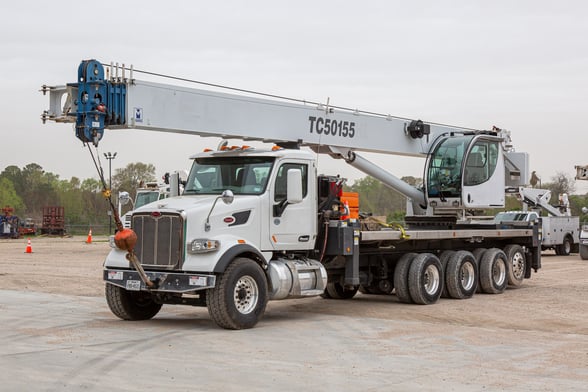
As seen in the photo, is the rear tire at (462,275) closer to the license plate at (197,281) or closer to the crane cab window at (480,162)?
the crane cab window at (480,162)

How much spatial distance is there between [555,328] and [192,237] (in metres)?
5.84

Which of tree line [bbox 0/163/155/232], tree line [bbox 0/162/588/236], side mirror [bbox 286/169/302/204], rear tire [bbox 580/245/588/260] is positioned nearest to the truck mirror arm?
side mirror [bbox 286/169/302/204]

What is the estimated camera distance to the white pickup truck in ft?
114

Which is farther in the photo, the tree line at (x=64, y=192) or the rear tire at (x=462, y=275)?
the tree line at (x=64, y=192)

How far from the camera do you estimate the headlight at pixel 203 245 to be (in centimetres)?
1272

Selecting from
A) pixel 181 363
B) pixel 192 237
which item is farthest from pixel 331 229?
pixel 181 363

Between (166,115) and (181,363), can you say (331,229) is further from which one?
(181,363)

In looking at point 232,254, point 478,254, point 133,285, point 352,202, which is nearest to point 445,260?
point 478,254

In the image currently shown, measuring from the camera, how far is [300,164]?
14453mm

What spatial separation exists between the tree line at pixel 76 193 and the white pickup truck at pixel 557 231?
2553cm

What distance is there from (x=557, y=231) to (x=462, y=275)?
1963 cm

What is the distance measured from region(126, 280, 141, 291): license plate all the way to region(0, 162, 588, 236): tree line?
49758 mm

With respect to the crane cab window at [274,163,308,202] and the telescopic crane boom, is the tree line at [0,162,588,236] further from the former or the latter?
the crane cab window at [274,163,308,202]

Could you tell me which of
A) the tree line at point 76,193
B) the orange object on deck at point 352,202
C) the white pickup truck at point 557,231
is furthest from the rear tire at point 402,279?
the tree line at point 76,193
